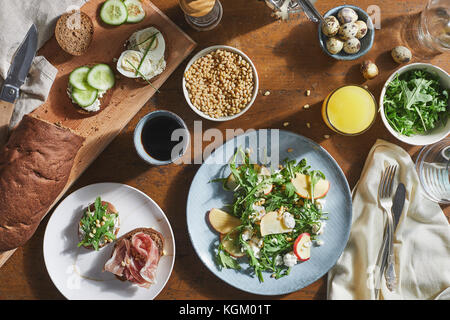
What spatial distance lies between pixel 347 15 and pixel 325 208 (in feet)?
2.82

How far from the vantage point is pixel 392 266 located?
63.6 inches

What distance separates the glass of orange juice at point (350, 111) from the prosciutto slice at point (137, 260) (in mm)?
961

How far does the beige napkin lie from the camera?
162 cm

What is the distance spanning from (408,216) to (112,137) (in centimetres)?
146

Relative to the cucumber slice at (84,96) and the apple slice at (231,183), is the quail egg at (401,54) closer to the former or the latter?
the apple slice at (231,183)

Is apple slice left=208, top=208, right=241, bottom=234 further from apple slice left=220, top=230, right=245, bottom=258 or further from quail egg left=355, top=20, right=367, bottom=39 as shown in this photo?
quail egg left=355, top=20, right=367, bottom=39

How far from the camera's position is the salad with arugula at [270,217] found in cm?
155

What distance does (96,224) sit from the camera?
155 centimetres

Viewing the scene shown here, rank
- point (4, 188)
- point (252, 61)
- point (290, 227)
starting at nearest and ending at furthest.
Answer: point (4, 188)
point (290, 227)
point (252, 61)

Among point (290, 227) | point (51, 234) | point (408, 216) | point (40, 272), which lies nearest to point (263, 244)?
point (290, 227)

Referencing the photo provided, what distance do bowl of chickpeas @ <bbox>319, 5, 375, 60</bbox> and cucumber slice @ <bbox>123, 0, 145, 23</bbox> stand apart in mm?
804

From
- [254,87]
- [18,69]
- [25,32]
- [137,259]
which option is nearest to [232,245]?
[137,259]

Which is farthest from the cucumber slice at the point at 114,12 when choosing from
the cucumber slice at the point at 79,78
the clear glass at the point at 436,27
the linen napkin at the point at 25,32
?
the clear glass at the point at 436,27
